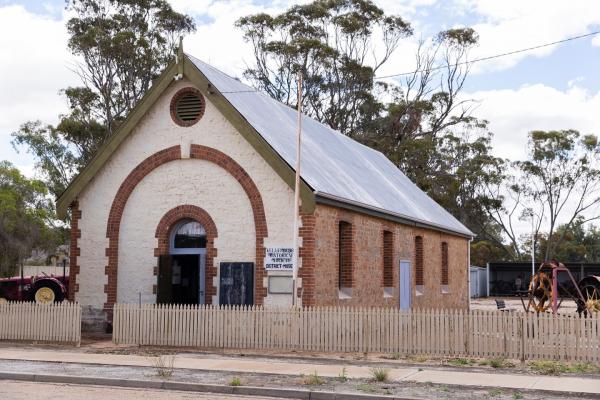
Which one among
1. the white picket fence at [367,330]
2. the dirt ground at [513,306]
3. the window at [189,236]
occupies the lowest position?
the dirt ground at [513,306]

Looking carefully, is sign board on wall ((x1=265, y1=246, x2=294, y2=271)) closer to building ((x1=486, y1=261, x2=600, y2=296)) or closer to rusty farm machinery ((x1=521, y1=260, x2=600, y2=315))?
rusty farm machinery ((x1=521, y1=260, x2=600, y2=315))

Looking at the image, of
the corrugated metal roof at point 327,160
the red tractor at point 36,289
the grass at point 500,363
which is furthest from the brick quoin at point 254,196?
the red tractor at point 36,289

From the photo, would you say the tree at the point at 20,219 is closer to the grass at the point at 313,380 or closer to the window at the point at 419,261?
the window at the point at 419,261

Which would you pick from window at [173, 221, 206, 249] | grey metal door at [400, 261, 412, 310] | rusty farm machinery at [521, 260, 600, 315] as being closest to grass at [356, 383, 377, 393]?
window at [173, 221, 206, 249]

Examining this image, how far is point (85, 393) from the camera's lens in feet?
40.9

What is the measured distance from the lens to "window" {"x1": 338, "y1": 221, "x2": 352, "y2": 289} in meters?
22.5

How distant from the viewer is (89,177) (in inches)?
899

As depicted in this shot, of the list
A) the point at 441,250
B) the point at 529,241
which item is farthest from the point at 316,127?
the point at 529,241

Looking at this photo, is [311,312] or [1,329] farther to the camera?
[1,329]

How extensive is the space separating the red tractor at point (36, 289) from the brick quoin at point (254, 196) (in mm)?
7946

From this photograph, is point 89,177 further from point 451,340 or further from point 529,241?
point 529,241

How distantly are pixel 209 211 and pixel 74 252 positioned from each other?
4551mm

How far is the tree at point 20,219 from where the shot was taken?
59.3 meters

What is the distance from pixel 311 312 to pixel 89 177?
28.2 ft
